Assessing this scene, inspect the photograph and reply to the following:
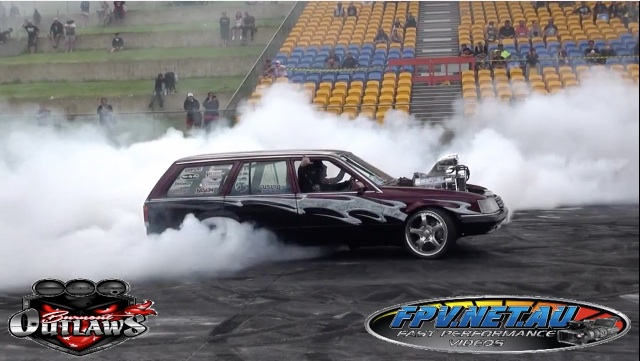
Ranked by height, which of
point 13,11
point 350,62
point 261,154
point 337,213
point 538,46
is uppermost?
point 13,11

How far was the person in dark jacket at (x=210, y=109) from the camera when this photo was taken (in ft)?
22.1

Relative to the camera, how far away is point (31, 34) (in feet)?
22.4

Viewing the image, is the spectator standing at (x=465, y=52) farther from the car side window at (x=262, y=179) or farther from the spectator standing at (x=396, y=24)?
the car side window at (x=262, y=179)

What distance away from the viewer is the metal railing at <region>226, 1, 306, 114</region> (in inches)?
280

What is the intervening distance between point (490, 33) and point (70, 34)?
310 centimetres

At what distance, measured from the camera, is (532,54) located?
22.5 ft

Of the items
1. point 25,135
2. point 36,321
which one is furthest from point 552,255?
point 25,135

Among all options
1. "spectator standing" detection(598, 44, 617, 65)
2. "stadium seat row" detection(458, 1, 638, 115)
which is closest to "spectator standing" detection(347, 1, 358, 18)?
"stadium seat row" detection(458, 1, 638, 115)

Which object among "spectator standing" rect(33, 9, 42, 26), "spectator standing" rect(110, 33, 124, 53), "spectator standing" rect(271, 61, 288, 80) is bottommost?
"spectator standing" rect(271, 61, 288, 80)

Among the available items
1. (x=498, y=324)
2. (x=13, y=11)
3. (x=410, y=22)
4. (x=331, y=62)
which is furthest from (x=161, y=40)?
(x=498, y=324)

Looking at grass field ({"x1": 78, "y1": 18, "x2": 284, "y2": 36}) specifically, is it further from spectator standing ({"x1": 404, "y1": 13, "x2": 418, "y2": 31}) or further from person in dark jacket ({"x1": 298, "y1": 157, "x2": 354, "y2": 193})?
person in dark jacket ({"x1": 298, "y1": 157, "x2": 354, "y2": 193})

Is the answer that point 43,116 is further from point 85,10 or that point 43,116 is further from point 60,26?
point 85,10

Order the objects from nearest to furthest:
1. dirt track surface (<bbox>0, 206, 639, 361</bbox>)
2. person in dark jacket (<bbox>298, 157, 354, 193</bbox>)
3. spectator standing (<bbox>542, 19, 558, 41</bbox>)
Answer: dirt track surface (<bbox>0, 206, 639, 361</bbox>)
person in dark jacket (<bbox>298, 157, 354, 193</bbox>)
spectator standing (<bbox>542, 19, 558, 41</bbox>)

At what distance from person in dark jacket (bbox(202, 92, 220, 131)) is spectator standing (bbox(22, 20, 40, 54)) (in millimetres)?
1262
